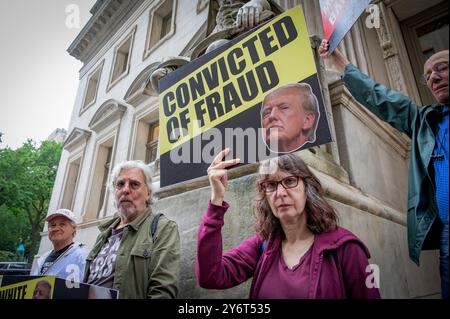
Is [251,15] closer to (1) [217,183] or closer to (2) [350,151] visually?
(2) [350,151]

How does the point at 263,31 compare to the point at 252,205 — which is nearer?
the point at 263,31

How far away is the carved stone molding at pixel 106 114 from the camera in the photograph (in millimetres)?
7652

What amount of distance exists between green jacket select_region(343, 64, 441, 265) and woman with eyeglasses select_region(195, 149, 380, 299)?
36cm

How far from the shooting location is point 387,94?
1.46 meters

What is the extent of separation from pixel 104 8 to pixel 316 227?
10.5 metres

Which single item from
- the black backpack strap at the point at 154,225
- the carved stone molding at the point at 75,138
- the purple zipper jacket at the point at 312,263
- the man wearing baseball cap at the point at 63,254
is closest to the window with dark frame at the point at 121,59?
the carved stone molding at the point at 75,138

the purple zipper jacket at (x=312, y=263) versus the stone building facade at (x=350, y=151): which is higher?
the stone building facade at (x=350, y=151)

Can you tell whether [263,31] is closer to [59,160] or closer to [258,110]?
[258,110]

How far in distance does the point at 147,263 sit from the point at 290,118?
1119 millimetres

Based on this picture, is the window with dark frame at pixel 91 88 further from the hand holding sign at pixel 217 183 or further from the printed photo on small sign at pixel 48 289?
the hand holding sign at pixel 217 183

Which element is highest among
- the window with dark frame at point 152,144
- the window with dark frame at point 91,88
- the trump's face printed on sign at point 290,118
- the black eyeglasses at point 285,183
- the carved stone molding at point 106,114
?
the window with dark frame at point 91,88

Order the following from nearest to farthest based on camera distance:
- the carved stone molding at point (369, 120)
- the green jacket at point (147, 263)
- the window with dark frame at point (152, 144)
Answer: the green jacket at point (147, 263) < the carved stone molding at point (369, 120) < the window with dark frame at point (152, 144)

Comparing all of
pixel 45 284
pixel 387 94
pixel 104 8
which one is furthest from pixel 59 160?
pixel 387 94

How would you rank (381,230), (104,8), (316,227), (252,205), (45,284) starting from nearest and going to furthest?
1. (45,284)
2. (316,227)
3. (252,205)
4. (381,230)
5. (104,8)
